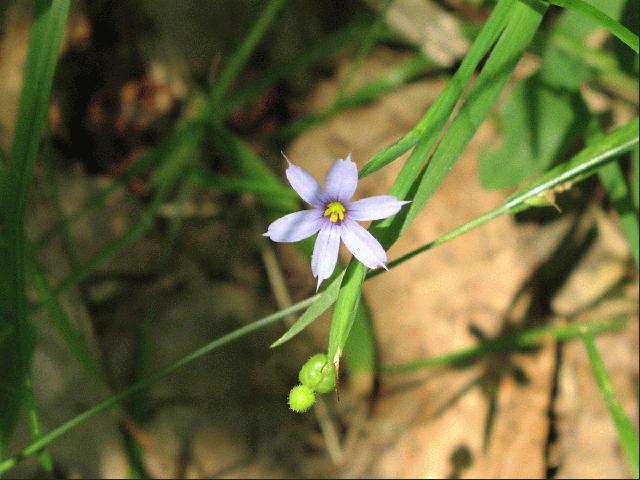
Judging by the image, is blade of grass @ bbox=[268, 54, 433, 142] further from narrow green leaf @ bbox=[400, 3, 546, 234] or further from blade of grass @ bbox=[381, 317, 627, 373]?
narrow green leaf @ bbox=[400, 3, 546, 234]

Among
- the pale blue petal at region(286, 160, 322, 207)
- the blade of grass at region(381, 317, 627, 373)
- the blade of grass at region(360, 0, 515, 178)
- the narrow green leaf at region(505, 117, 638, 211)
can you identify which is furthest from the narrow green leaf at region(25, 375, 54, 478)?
the narrow green leaf at region(505, 117, 638, 211)

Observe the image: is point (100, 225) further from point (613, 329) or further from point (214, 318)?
point (613, 329)

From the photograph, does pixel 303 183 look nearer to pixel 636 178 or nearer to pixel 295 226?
pixel 295 226

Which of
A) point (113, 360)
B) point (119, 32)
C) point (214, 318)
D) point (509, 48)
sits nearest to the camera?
point (509, 48)

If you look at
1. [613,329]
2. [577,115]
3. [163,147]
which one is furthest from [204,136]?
[613,329]

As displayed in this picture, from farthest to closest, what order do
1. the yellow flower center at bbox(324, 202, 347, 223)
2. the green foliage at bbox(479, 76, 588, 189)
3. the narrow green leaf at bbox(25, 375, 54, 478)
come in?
the green foliage at bbox(479, 76, 588, 189) → the narrow green leaf at bbox(25, 375, 54, 478) → the yellow flower center at bbox(324, 202, 347, 223)

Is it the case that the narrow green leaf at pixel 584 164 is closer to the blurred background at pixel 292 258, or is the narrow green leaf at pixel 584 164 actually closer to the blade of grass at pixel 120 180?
the blurred background at pixel 292 258
